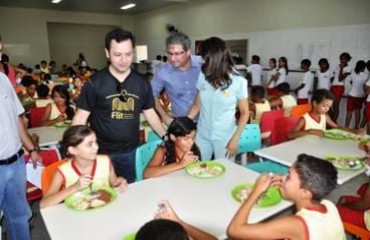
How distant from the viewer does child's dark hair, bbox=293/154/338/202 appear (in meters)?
1.33

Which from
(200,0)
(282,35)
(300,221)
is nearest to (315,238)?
(300,221)

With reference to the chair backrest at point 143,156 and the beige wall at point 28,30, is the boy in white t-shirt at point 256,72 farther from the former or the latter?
the beige wall at point 28,30

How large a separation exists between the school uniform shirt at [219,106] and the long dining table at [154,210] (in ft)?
1.97

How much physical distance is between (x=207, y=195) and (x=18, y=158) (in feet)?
3.95

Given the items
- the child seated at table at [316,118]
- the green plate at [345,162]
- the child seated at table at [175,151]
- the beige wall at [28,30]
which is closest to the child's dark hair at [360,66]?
the child seated at table at [316,118]

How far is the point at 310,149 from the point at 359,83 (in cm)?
468

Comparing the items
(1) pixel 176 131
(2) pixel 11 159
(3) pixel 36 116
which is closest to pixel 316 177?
(1) pixel 176 131

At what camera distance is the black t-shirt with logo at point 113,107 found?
6.61 ft

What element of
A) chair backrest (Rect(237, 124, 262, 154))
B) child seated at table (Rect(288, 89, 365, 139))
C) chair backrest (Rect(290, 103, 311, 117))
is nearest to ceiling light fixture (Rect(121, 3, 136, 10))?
chair backrest (Rect(290, 103, 311, 117))

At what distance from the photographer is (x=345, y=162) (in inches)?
86.9

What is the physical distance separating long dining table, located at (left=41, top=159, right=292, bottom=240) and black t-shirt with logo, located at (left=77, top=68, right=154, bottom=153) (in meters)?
0.42

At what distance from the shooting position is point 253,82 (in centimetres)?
863

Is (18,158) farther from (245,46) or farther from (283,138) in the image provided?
(245,46)

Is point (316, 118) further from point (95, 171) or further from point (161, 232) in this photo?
point (161, 232)
